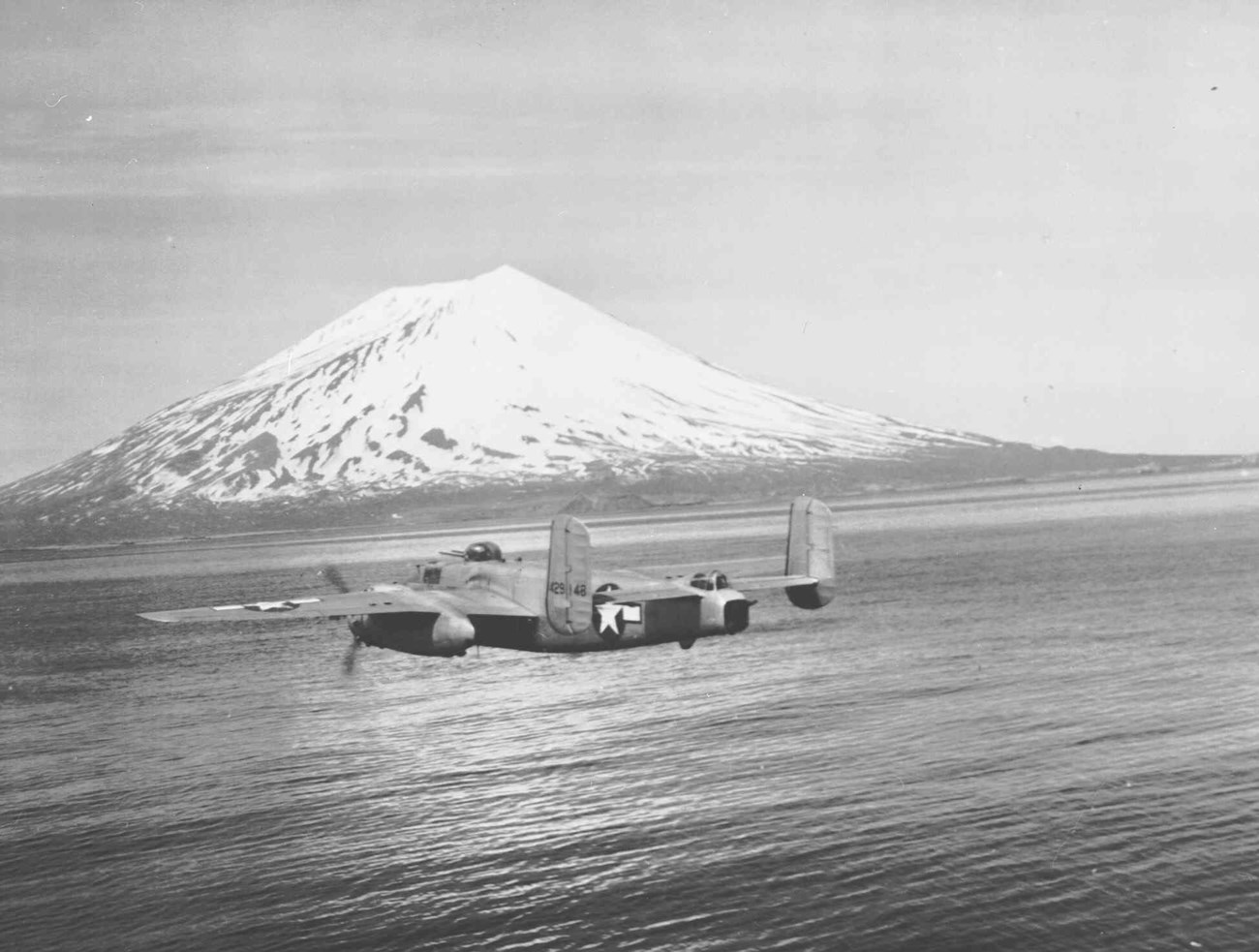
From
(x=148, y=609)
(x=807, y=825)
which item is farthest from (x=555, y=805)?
(x=148, y=609)

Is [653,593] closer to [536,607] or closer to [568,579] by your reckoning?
[536,607]

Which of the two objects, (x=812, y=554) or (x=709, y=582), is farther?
(x=812, y=554)

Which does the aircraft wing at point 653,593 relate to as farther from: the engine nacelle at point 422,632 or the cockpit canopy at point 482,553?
the cockpit canopy at point 482,553

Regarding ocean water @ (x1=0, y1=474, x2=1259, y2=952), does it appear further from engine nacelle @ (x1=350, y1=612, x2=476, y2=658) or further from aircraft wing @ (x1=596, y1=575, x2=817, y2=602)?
engine nacelle @ (x1=350, y1=612, x2=476, y2=658)

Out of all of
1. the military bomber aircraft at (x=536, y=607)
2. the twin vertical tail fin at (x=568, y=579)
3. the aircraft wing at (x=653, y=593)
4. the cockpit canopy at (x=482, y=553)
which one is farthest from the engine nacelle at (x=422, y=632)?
the aircraft wing at (x=653, y=593)

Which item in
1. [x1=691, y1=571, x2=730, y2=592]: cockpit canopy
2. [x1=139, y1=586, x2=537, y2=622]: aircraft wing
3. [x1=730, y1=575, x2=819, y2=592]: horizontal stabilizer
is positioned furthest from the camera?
[x1=730, y1=575, x2=819, y2=592]: horizontal stabilizer

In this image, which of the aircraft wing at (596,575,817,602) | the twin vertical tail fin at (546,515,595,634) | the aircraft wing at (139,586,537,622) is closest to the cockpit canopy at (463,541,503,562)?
the aircraft wing at (139,586,537,622)

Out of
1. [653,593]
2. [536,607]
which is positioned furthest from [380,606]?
[653,593]
